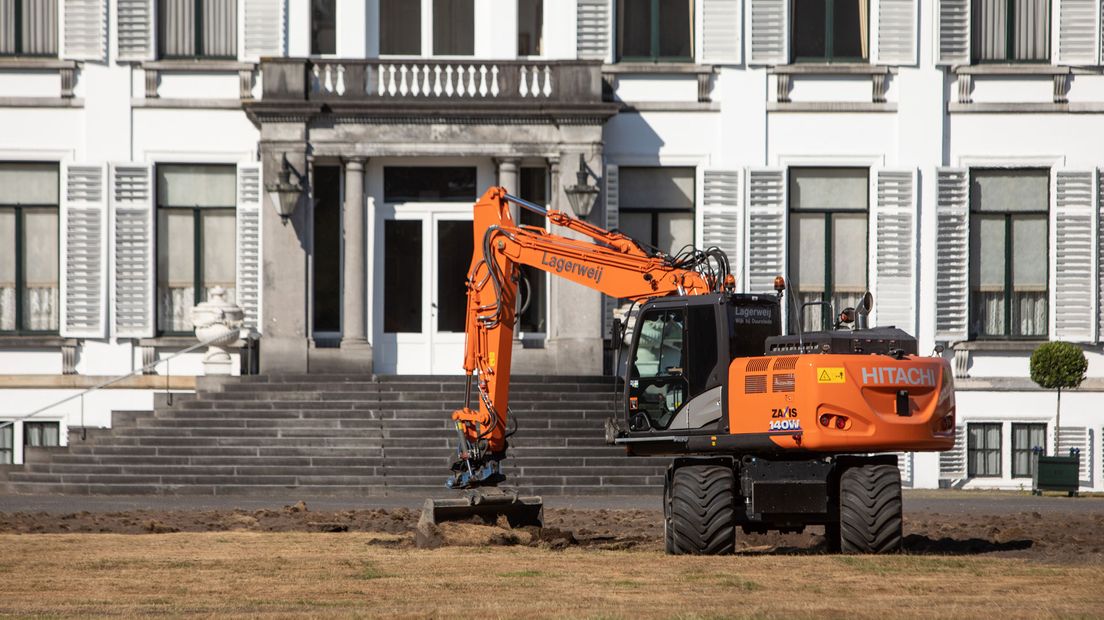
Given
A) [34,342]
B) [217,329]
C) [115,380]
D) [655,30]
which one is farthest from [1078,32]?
[34,342]

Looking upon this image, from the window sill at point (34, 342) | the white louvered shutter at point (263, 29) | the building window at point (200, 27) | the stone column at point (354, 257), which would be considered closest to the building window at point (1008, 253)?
the stone column at point (354, 257)

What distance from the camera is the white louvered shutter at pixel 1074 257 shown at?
28.3 metres

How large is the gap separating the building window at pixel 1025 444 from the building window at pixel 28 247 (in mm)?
15931

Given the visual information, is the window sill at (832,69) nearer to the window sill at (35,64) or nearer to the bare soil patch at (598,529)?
the bare soil patch at (598,529)

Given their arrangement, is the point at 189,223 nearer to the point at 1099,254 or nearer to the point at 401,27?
the point at 401,27

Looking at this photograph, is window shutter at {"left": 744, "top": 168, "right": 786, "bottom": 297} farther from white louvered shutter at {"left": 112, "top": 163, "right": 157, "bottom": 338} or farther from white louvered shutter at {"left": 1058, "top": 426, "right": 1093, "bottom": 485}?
white louvered shutter at {"left": 112, "top": 163, "right": 157, "bottom": 338}

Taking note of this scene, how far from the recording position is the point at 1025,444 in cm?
2816

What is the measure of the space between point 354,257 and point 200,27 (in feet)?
16.0

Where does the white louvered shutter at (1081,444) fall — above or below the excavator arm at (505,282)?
below

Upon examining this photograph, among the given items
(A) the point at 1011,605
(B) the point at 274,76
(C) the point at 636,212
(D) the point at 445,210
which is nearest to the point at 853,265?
(C) the point at 636,212

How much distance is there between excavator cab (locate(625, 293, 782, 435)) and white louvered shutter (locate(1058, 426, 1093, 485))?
13.5 m

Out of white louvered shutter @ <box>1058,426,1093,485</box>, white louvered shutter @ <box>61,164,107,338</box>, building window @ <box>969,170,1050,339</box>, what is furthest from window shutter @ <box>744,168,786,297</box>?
white louvered shutter @ <box>61,164,107,338</box>

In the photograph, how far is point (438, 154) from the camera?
27.5 meters

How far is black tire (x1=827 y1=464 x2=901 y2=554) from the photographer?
15.1 meters
